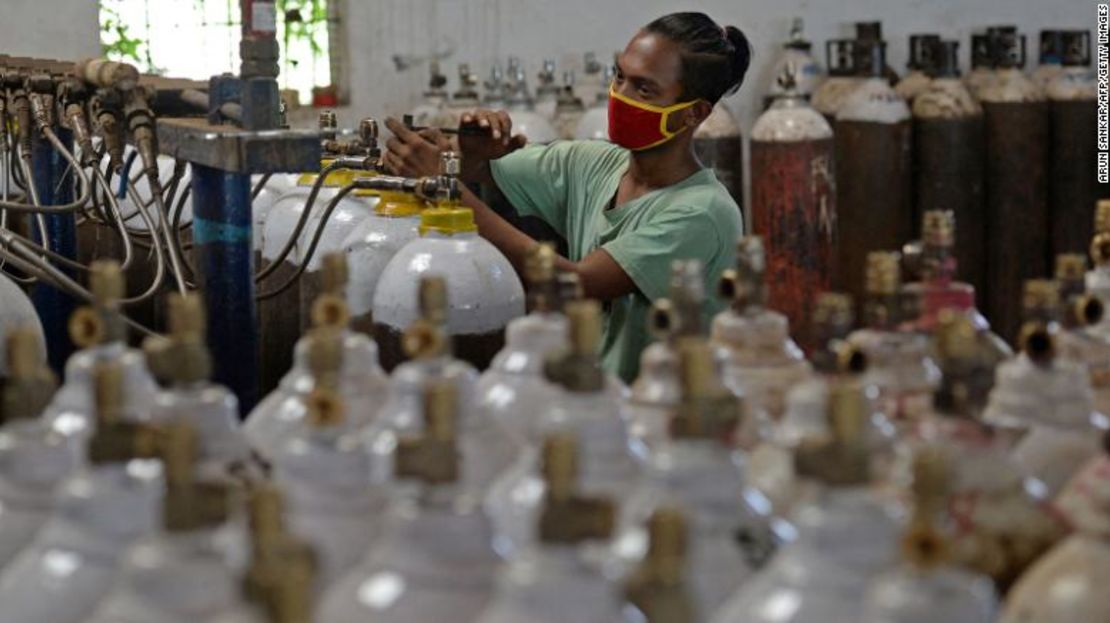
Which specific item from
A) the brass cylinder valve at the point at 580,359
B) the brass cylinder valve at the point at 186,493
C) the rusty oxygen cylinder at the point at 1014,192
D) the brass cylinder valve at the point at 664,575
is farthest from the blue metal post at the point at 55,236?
the rusty oxygen cylinder at the point at 1014,192

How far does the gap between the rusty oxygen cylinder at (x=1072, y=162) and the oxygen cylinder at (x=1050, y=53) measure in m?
0.15

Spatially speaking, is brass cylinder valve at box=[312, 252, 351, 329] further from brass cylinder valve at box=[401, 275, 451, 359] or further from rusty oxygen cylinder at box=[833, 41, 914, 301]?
rusty oxygen cylinder at box=[833, 41, 914, 301]

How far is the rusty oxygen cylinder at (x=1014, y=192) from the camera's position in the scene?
4605 millimetres

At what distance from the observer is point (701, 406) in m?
0.87

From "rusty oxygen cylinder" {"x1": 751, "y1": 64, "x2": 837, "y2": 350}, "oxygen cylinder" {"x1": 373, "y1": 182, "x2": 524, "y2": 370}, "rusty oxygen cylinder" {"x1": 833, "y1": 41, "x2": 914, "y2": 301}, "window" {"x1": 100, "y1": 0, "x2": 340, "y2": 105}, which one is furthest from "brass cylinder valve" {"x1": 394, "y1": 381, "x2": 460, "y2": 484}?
"window" {"x1": 100, "y1": 0, "x2": 340, "y2": 105}

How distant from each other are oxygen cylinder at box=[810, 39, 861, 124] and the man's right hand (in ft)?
7.14

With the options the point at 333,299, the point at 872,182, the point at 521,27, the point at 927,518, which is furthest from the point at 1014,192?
the point at 927,518

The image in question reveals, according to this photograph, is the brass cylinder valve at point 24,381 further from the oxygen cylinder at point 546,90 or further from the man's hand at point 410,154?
the oxygen cylinder at point 546,90

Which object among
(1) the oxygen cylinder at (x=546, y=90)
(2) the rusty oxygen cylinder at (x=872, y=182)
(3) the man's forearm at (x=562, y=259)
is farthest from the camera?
(1) the oxygen cylinder at (x=546, y=90)

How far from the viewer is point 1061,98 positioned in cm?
462

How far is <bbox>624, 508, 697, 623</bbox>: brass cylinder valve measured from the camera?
2.42ft

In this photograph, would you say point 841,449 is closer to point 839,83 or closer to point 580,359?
point 580,359

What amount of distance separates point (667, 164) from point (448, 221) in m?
0.68

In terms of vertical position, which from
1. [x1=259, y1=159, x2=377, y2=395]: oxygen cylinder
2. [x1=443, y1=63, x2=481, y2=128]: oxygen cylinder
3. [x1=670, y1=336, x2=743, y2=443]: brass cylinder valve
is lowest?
[x1=259, y1=159, x2=377, y2=395]: oxygen cylinder
